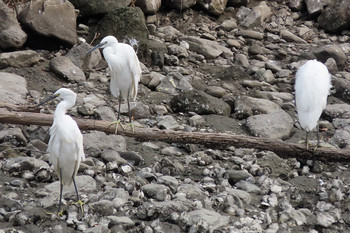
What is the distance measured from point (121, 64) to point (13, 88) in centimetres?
201

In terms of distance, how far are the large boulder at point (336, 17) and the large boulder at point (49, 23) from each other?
612 centimetres

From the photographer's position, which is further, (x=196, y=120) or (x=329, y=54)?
(x=329, y=54)

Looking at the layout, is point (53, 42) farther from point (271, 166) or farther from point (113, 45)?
point (271, 166)

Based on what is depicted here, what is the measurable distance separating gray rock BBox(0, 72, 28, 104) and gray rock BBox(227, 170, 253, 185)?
120 inches

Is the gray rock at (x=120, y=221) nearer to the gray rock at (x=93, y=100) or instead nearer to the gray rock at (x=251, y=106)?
the gray rock at (x=93, y=100)

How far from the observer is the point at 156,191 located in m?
5.13

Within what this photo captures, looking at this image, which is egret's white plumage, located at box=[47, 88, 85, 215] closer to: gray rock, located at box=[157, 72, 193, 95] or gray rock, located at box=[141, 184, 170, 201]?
gray rock, located at box=[141, 184, 170, 201]

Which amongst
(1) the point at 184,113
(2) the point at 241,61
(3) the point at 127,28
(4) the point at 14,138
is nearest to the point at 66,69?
(3) the point at 127,28

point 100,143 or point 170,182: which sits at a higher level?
point 170,182

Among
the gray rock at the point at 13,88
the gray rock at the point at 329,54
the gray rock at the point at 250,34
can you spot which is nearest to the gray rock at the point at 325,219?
the gray rock at the point at 13,88

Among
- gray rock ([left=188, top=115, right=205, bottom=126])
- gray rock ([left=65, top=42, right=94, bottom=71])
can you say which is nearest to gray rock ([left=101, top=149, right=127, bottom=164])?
gray rock ([left=188, top=115, right=205, bottom=126])

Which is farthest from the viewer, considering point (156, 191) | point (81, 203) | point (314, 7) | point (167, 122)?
point (314, 7)

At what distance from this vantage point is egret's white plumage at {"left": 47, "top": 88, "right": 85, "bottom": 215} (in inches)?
176

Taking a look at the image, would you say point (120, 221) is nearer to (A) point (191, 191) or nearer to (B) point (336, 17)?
(A) point (191, 191)
